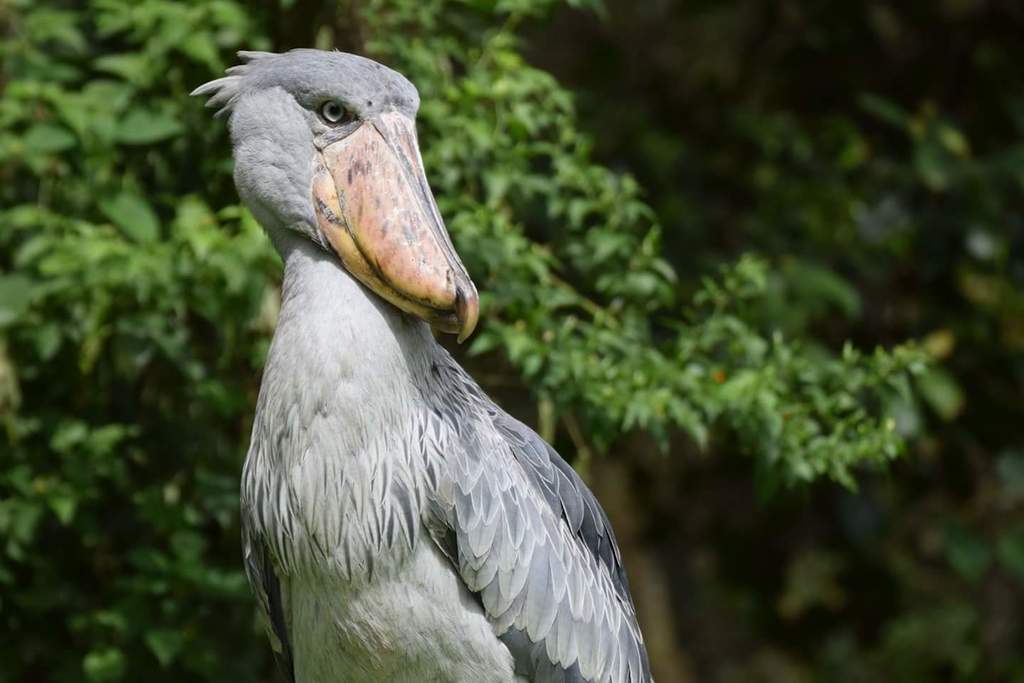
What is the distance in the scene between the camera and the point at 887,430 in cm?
281

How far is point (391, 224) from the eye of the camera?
2.02m

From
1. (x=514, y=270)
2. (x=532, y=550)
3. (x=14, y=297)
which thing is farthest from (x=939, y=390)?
(x=14, y=297)

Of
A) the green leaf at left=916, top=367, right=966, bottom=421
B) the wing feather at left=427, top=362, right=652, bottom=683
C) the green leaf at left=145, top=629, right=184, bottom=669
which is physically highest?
the wing feather at left=427, top=362, right=652, bottom=683

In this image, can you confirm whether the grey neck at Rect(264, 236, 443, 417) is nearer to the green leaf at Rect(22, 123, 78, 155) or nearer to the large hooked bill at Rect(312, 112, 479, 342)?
the large hooked bill at Rect(312, 112, 479, 342)

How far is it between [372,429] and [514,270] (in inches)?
37.9

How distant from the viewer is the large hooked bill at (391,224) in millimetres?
1977

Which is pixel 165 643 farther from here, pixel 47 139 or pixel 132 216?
pixel 47 139

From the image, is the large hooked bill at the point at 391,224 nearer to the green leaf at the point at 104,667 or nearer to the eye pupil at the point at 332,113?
the eye pupil at the point at 332,113

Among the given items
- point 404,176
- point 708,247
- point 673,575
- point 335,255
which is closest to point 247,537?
point 335,255

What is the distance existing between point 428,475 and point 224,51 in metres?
1.50

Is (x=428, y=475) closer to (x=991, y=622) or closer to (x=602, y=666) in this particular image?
(x=602, y=666)

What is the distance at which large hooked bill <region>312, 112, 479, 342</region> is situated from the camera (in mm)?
1977

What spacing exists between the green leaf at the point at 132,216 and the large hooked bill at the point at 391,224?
1061 mm

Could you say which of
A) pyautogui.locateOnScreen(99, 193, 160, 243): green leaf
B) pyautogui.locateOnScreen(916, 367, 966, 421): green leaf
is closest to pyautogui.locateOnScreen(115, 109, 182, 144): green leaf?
pyautogui.locateOnScreen(99, 193, 160, 243): green leaf
